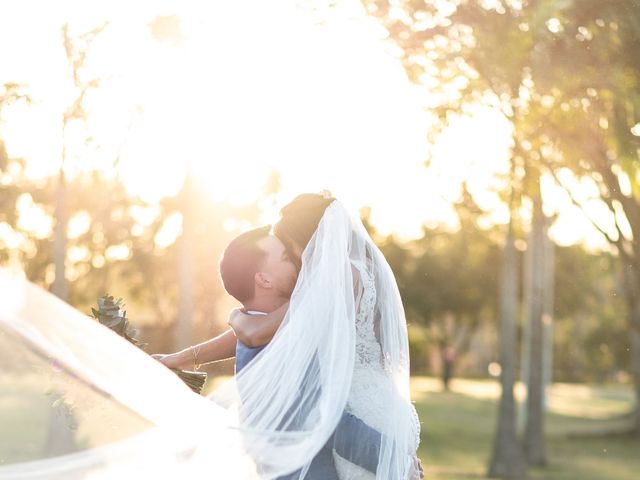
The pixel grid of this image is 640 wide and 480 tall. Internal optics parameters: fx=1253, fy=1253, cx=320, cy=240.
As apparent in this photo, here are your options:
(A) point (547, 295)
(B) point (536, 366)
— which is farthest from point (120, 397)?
(A) point (547, 295)

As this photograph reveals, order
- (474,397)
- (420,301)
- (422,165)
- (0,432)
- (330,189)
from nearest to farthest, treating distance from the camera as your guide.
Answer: (330,189), (422,165), (0,432), (474,397), (420,301)

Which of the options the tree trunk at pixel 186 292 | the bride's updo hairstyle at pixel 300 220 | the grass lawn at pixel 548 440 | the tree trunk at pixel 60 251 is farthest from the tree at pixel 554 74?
the tree trunk at pixel 186 292

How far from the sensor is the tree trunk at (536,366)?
28.1 meters

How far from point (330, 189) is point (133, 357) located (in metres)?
1.00

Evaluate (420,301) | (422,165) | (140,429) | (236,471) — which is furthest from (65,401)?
(420,301)

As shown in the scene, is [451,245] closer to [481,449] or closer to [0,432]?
[481,449]

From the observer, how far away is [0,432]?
31000mm

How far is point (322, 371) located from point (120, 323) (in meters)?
1.17

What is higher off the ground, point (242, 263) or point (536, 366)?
point (242, 263)

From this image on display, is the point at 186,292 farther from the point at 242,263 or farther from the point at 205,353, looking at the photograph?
the point at 242,263

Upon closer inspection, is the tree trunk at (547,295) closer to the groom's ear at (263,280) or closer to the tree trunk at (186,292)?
the tree trunk at (186,292)

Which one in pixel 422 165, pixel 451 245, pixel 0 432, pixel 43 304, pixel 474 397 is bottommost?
pixel 474 397

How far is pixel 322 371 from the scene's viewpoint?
4449mm

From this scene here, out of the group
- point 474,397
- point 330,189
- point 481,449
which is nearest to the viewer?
point 330,189
